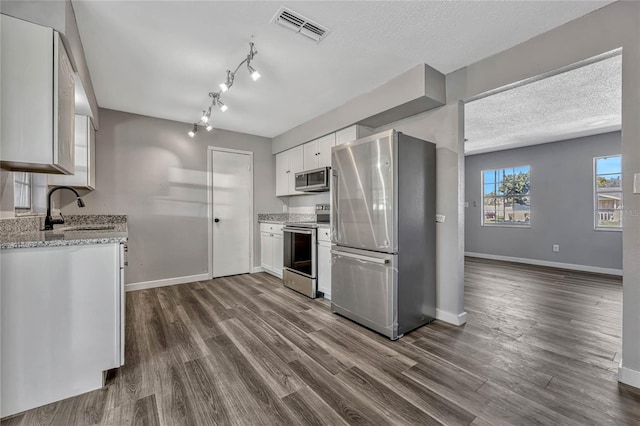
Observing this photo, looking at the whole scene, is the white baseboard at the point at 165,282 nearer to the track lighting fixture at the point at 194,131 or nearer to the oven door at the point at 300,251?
the oven door at the point at 300,251

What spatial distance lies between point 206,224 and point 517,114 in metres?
4.99

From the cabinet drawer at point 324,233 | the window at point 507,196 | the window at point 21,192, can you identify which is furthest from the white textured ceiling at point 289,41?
the window at point 507,196

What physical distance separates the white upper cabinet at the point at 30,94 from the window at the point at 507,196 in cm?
731

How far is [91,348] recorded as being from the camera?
68.5 inches

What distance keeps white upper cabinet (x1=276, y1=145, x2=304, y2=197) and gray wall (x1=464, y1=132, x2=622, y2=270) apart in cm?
474

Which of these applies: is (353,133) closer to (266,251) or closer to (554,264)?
(266,251)

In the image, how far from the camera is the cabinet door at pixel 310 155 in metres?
4.15

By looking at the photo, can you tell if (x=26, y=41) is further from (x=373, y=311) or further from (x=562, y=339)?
(x=562, y=339)

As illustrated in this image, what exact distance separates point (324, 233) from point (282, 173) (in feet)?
6.51

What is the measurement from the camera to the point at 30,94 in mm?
1600

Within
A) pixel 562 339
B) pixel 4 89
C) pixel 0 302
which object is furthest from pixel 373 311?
pixel 4 89

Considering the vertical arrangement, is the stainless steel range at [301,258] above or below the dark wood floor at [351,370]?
above

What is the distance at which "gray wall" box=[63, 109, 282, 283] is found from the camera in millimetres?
3740

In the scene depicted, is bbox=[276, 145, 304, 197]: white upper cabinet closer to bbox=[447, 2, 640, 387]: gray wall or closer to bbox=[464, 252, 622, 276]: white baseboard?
bbox=[447, 2, 640, 387]: gray wall
